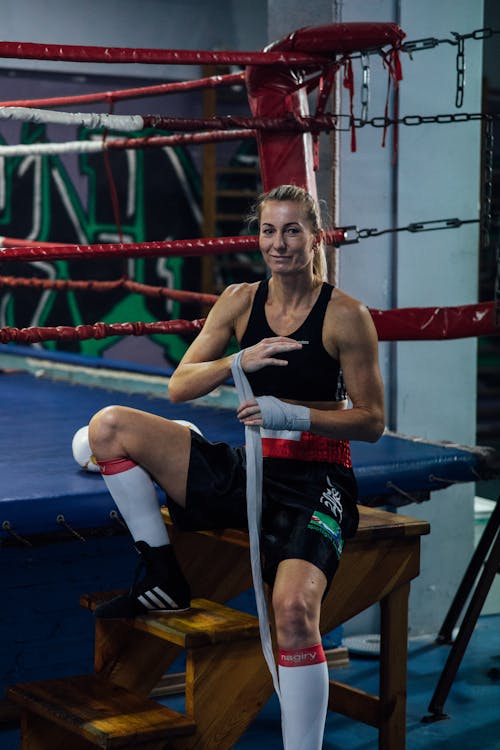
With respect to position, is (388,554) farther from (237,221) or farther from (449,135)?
(237,221)

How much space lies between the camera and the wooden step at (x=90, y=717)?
215 centimetres

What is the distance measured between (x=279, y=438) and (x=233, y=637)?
401 mm

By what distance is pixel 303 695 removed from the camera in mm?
2119

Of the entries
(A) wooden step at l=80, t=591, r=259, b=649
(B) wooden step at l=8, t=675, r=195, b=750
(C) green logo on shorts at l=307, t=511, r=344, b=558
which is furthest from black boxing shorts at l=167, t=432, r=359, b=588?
(B) wooden step at l=8, t=675, r=195, b=750

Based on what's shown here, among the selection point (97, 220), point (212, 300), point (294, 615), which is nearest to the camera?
point (294, 615)

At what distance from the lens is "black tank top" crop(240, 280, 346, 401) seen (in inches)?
91.4

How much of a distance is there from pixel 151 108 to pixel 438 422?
421 cm

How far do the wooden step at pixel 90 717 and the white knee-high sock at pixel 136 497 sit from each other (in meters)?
0.31

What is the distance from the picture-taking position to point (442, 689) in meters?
2.93

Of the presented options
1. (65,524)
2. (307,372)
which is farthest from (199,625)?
(307,372)

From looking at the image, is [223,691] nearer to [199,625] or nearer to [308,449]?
[199,625]

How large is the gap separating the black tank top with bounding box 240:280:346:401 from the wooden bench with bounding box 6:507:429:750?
1.09 feet

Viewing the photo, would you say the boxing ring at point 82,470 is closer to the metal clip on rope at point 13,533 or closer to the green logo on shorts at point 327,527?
the metal clip on rope at point 13,533

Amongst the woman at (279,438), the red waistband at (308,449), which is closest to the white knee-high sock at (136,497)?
the woman at (279,438)
